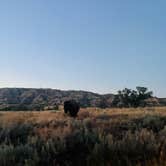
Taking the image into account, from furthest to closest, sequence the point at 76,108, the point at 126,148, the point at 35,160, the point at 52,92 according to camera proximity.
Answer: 1. the point at 52,92
2. the point at 76,108
3. the point at 126,148
4. the point at 35,160

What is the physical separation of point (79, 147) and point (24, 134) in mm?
4099

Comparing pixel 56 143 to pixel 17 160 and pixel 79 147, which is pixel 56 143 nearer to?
pixel 79 147

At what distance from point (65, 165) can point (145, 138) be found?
2.82m

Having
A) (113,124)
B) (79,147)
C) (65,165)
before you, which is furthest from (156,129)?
(65,165)

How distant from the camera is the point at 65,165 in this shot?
8594 millimetres

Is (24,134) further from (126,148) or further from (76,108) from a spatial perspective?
(76,108)

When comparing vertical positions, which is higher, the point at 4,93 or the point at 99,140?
the point at 4,93

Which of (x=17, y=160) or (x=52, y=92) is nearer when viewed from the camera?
(x=17, y=160)

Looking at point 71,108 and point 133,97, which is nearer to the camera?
point 71,108

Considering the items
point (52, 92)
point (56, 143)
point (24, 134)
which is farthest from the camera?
point (52, 92)

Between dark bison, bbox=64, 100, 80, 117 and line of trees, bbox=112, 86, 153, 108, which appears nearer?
dark bison, bbox=64, 100, 80, 117

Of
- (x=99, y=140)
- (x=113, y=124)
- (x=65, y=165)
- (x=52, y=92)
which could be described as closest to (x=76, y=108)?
(x=113, y=124)

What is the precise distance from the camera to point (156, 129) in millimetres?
14180

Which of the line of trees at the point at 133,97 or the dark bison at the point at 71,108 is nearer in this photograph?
the dark bison at the point at 71,108
